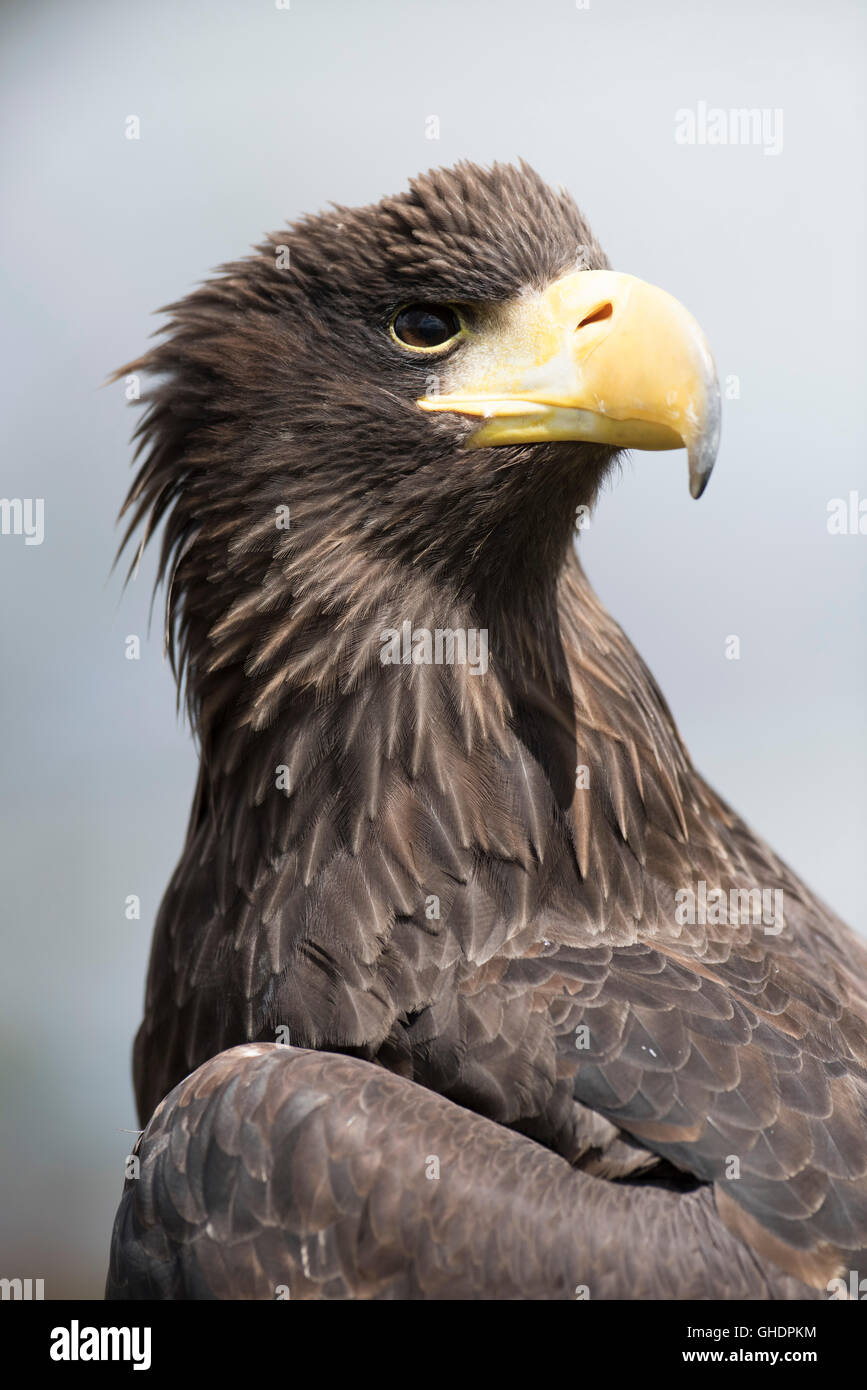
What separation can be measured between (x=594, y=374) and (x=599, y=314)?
0.14 m

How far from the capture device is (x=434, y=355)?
7.95ft

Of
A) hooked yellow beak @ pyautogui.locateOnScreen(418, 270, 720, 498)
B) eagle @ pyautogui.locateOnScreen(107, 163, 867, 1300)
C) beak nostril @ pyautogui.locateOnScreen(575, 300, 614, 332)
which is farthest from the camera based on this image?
beak nostril @ pyautogui.locateOnScreen(575, 300, 614, 332)

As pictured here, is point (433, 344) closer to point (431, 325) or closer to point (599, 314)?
point (431, 325)

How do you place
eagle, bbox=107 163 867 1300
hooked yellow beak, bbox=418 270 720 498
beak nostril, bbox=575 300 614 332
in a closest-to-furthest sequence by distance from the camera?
1. eagle, bbox=107 163 867 1300
2. hooked yellow beak, bbox=418 270 720 498
3. beak nostril, bbox=575 300 614 332

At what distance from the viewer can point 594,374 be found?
2.26m

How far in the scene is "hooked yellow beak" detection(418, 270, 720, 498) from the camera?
2162 millimetres

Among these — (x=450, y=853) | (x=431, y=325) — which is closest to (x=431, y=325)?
(x=431, y=325)

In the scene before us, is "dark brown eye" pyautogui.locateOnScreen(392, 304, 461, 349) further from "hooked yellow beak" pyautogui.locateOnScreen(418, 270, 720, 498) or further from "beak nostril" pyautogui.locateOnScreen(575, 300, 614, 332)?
"beak nostril" pyautogui.locateOnScreen(575, 300, 614, 332)

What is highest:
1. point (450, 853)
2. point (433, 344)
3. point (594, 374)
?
point (433, 344)

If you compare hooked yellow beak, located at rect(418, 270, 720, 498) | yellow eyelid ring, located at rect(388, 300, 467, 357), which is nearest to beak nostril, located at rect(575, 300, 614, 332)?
hooked yellow beak, located at rect(418, 270, 720, 498)

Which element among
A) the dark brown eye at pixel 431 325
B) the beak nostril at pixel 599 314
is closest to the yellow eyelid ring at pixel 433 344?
the dark brown eye at pixel 431 325

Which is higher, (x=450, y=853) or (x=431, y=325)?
(x=431, y=325)

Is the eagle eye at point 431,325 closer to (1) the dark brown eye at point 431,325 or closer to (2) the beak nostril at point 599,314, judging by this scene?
(1) the dark brown eye at point 431,325
